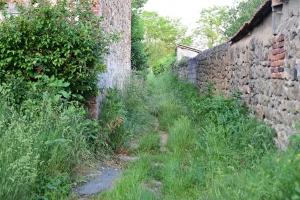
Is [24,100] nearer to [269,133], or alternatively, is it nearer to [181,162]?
[181,162]

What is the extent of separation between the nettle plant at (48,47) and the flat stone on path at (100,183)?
4.37 feet

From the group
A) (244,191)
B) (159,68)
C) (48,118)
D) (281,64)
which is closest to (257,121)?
(281,64)

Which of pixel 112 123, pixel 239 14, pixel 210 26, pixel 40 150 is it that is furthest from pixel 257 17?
pixel 210 26

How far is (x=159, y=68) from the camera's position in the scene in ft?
97.2

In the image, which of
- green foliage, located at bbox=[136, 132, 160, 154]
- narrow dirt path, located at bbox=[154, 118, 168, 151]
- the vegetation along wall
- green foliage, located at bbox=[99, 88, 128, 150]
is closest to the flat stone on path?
green foliage, located at bbox=[99, 88, 128, 150]

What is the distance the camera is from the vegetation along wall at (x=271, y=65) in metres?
4.02

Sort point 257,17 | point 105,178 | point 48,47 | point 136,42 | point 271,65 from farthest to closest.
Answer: point 136,42 < point 257,17 < point 48,47 < point 271,65 < point 105,178

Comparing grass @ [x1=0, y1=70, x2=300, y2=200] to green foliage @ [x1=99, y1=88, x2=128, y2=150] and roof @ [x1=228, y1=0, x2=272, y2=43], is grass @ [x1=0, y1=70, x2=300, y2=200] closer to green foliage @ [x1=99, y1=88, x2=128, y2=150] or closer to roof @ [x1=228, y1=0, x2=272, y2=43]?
green foliage @ [x1=99, y1=88, x2=128, y2=150]

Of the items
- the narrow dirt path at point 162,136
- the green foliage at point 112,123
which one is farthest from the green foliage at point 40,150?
the narrow dirt path at point 162,136

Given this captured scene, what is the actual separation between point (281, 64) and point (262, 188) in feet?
7.44

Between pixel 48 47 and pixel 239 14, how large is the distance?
2397 centimetres

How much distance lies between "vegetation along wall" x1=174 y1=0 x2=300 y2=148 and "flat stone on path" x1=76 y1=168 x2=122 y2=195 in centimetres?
213

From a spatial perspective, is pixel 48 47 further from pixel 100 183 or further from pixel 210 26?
pixel 210 26

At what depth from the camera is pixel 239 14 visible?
87.8 feet
